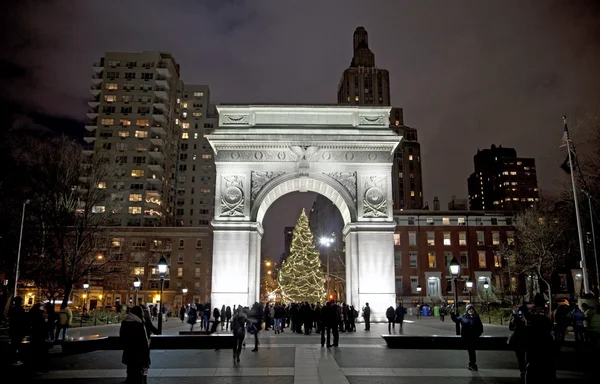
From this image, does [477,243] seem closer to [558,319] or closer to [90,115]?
[558,319]

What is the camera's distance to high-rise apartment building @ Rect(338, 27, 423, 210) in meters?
108

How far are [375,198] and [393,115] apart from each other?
84.5 m

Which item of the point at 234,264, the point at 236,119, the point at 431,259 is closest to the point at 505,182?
the point at 431,259

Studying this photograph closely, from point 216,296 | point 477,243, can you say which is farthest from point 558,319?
point 477,243

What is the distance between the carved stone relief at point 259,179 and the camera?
109ft

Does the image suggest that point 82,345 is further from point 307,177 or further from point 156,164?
point 156,164

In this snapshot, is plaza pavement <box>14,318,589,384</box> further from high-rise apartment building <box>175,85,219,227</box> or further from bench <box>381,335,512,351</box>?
high-rise apartment building <box>175,85,219,227</box>

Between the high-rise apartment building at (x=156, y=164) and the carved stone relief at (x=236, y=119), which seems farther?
the high-rise apartment building at (x=156, y=164)

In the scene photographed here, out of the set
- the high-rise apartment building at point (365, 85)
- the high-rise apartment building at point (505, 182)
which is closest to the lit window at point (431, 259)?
the high-rise apartment building at point (365, 85)

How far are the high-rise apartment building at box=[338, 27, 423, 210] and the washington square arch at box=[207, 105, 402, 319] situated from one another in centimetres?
7144

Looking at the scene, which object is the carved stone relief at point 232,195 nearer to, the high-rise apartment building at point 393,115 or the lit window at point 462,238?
the lit window at point 462,238

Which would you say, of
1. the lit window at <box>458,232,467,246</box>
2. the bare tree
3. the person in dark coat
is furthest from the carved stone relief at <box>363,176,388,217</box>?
the lit window at <box>458,232,467,246</box>

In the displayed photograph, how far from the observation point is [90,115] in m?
81.2

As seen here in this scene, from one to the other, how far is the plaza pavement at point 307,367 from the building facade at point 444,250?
1743 inches
